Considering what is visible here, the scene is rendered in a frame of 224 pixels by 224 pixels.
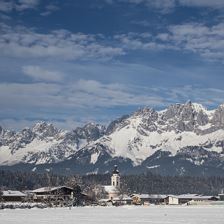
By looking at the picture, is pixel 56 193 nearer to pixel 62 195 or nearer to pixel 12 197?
pixel 62 195

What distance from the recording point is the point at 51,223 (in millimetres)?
58844

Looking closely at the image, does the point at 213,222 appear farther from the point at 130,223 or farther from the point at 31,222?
the point at 31,222

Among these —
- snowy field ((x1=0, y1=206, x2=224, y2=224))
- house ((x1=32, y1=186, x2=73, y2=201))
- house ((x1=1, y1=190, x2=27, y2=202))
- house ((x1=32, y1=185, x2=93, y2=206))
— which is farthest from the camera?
house ((x1=1, y1=190, x2=27, y2=202))

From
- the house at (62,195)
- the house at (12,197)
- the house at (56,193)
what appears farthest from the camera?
the house at (12,197)

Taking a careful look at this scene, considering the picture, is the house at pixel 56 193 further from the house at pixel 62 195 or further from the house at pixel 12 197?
the house at pixel 12 197

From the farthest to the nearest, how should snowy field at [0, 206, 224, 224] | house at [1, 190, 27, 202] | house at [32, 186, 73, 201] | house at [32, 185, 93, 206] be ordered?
house at [1, 190, 27, 202] < house at [32, 186, 73, 201] < house at [32, 185, 93, 206] < snowy field at [0, 206, 224, 224]

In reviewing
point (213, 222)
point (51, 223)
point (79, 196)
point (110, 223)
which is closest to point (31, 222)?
point (51, 223)

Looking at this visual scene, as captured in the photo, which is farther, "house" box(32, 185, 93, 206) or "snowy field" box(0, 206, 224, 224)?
"house" box(32, 185, 93, 206)

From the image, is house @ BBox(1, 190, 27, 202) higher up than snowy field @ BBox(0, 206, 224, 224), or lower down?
higher up

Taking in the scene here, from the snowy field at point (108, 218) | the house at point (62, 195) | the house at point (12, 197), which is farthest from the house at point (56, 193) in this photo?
the snowy field at point (108, 218)

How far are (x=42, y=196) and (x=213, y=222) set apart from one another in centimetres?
10965

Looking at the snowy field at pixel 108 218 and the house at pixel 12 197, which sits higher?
the house at pixel 12 197

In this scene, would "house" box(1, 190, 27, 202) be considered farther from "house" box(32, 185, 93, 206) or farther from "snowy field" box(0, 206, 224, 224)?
"snowy field" box(0, 206, 224, 224)

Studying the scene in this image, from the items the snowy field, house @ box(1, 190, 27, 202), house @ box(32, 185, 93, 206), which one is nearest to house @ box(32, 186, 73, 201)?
house @ box(32, 185, 93, 206)
